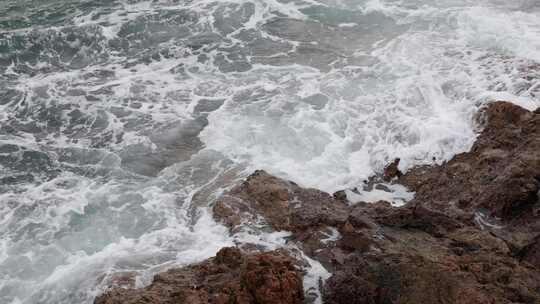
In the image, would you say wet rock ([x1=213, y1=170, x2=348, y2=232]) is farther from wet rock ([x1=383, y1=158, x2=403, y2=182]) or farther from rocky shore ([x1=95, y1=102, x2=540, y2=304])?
wet rock ([x1=383, y1=158, x2=403, y2=182])

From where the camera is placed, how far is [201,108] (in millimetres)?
15711

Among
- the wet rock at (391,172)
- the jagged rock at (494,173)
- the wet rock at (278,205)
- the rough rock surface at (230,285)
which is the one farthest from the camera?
the wet rock at (391,172)

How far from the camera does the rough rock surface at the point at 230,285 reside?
7.10 metres

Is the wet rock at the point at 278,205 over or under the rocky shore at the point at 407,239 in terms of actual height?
under

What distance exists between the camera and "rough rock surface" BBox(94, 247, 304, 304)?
7098mm

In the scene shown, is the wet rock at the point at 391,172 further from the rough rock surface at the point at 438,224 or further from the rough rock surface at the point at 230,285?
the rough rock surface at the point at 230,285

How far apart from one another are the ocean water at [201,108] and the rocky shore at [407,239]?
59 cm

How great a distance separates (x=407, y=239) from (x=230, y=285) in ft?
9.32

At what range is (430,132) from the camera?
40.7 feet

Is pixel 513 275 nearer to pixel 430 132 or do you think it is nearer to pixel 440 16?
pixel 430 132

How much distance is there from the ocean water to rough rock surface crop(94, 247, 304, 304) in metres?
0.88

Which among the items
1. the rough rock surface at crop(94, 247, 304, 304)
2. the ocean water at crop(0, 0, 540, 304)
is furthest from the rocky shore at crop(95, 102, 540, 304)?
the ocean water at crop(0, 0, 540, 304)

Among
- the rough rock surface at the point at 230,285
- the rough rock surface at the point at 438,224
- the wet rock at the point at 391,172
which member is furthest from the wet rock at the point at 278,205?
the rough rock surface at the point at 230,285

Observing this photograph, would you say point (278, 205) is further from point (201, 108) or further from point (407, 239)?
point (201, 108)
